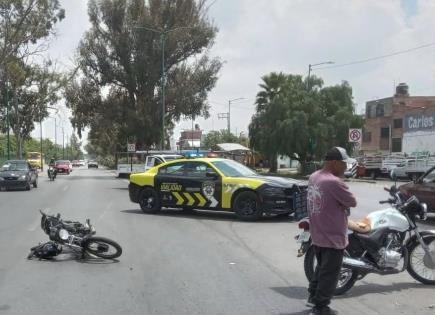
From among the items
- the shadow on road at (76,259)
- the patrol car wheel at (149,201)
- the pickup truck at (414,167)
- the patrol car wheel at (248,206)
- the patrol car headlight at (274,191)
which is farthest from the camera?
the pickup truck at (414,167)

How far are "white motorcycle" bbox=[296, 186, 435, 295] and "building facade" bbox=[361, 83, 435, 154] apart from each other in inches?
1872

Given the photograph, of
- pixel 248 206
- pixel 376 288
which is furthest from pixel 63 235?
pixel 248 206

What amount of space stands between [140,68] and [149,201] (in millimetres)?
36698

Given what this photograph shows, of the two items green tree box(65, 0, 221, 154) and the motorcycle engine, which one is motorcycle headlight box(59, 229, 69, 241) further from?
green tree box(65, 0, 221, 154)

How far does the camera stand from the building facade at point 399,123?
5438 centimetres

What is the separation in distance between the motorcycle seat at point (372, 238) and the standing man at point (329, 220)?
1.32 meters

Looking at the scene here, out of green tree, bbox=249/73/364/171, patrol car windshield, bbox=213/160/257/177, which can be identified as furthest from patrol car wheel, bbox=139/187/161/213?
green tree, bbox=249/73/364/171

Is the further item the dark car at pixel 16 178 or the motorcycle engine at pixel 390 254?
the dark car at pixel 16 178

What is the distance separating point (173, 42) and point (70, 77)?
1028cm

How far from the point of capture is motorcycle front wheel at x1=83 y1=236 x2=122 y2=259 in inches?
372

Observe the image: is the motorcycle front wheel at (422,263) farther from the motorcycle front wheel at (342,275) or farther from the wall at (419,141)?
the wall at (419,141)

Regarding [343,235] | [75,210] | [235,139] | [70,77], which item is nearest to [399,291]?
[343,235]

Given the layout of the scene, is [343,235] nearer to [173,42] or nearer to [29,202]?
[29,202]

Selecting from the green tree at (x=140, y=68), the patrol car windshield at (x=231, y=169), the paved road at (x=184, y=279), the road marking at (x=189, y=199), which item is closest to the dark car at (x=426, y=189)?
the paved road at (x=184, y=279)
